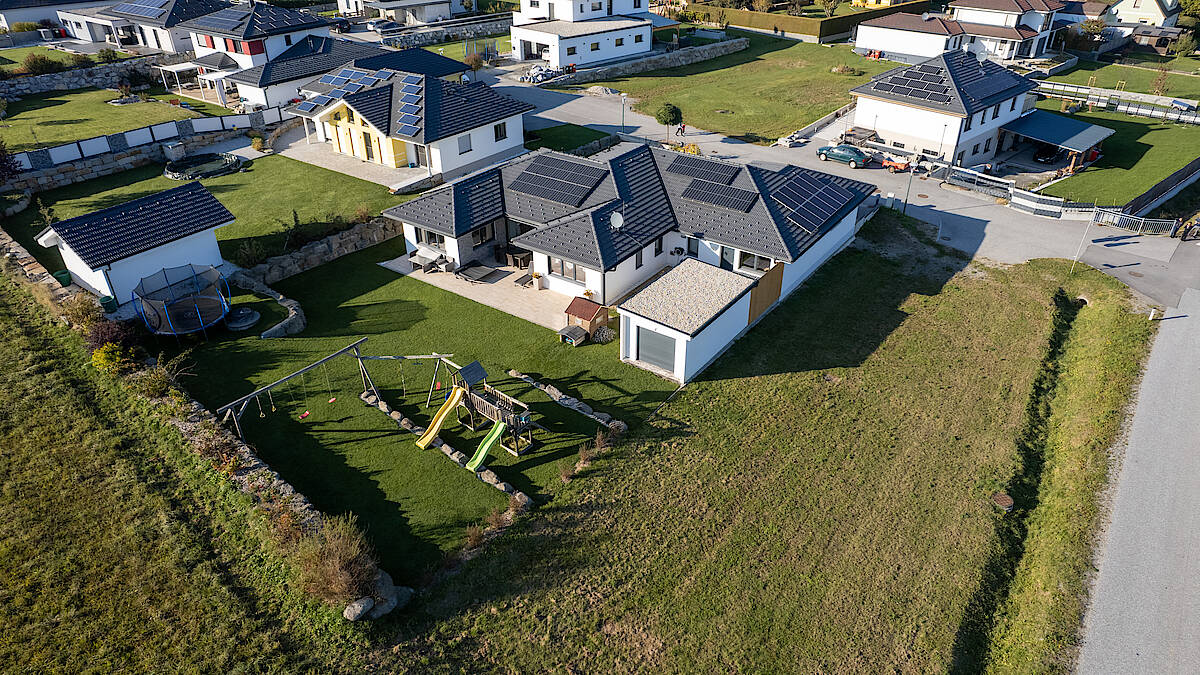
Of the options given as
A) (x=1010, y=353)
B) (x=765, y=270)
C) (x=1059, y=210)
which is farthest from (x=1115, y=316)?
(x=765, y=270)

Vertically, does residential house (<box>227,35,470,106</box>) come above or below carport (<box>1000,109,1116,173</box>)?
above

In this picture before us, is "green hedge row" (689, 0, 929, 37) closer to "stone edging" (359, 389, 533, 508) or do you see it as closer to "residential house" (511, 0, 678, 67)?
"residential house" (511, 0, 678, 67)

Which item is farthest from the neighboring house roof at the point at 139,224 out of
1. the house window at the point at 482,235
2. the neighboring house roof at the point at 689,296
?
the neighboring house roof at the point at 689,296

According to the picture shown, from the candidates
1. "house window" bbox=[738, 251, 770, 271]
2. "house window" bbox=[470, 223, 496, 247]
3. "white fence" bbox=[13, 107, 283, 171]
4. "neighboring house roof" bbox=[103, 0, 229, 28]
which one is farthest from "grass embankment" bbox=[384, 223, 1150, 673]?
"neighboring house roof" bbox=[103, 0, 229, 28]

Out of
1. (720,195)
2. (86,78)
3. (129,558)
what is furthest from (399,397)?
(86,78)

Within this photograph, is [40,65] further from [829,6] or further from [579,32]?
[829,6]

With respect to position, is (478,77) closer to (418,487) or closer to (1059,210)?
(1059,210)
